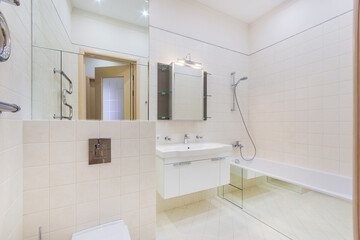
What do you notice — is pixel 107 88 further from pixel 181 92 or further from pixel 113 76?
pixel 181 92

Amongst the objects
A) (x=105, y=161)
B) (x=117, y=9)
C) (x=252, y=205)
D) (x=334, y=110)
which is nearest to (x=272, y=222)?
(x=252, y=205)

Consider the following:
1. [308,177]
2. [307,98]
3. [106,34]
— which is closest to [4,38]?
[106,34]

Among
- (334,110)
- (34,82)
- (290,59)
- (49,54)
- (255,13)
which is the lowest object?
(334,110)

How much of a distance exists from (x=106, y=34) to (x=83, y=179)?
1238 mm

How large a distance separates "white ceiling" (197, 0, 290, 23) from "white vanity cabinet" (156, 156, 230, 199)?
2.21 m

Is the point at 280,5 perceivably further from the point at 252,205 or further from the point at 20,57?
the point at 20,57

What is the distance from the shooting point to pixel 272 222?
1.78 m

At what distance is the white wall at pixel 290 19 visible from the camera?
187 centimetres

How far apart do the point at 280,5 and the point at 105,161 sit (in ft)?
10.2

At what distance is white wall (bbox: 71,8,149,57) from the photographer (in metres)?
1.32

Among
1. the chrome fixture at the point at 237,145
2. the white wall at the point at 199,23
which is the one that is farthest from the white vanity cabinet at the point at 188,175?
the white wall at the point at 199,23

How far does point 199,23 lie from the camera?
229 cm

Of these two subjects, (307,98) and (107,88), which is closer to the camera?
(107,88)

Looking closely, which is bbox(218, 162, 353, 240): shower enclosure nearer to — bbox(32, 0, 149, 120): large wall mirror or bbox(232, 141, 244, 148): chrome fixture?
bbox(232, 141, 244, 148): chrome fixture
